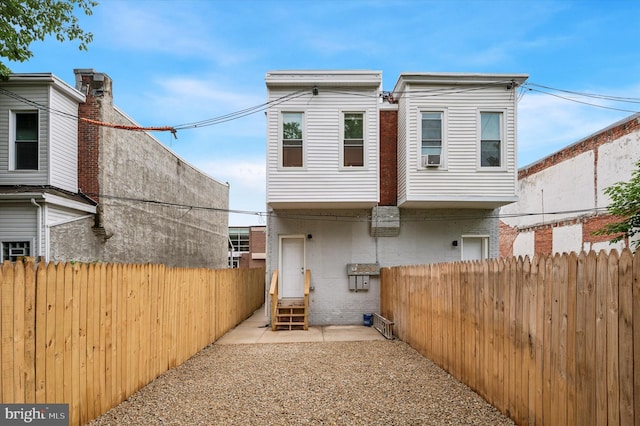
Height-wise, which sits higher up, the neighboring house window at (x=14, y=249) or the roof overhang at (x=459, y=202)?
the roof overhang at (x=459, y=202)

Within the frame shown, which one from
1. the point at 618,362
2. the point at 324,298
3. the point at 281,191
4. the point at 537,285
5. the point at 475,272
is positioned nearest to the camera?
the point at 618,362

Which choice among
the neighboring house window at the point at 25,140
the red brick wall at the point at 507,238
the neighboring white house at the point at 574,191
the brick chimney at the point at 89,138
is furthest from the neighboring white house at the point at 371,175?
the red brick wall at the point at 507,238

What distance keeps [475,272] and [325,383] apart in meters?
2.72

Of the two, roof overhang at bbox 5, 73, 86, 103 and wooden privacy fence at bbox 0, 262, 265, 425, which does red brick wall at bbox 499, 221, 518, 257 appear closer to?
wooden privacy fence at bbox 0, 262, 265, 425

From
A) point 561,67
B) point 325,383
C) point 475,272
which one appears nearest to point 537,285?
point 475,272

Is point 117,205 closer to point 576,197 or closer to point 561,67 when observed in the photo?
point 561,67

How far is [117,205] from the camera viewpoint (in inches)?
555

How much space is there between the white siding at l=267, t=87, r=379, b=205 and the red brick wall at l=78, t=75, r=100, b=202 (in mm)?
5595

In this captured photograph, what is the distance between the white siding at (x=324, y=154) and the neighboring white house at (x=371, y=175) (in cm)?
3

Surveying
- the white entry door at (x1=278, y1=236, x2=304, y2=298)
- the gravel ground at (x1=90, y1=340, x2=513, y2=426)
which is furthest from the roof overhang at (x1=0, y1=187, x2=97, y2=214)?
the gravel ground at (x1=90, y1=340, x2=513, y2=426)

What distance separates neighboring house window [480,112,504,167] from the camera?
1219 centimetres

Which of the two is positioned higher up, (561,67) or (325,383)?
(561,67)

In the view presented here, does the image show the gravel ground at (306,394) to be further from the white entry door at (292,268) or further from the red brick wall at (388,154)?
the red brick wall at (388,154)

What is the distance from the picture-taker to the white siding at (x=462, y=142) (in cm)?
1188
